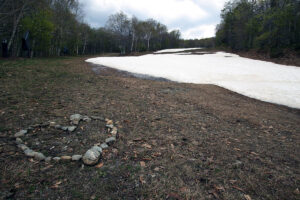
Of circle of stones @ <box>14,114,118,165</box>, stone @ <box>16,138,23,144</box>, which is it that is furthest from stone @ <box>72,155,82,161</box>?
stone @ <box>16,138,23,144</box>

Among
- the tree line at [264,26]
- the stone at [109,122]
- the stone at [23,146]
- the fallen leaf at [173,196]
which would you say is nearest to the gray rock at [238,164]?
the fallen leaf at [173,196]

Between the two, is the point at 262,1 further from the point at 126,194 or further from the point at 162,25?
the point at 126,194

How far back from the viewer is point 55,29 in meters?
28.2

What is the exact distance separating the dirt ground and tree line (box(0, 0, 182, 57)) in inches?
696

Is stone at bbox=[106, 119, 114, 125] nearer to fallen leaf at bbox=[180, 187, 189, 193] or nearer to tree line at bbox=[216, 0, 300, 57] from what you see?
fallen leaf at bbox=[180, 187, 189, 193]

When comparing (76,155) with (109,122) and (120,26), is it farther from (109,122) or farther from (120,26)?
(120,26)

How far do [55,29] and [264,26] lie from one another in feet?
147

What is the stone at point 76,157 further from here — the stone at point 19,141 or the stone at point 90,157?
the stone at point 19,141

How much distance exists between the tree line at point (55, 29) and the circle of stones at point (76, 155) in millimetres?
18335

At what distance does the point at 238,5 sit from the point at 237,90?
4504 centimetres

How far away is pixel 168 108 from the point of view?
585 cm

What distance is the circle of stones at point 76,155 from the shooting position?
2.67 meters

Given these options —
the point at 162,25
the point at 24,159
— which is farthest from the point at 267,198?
the point at 162,25

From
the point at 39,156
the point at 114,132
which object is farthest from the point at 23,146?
the point at 114,132
